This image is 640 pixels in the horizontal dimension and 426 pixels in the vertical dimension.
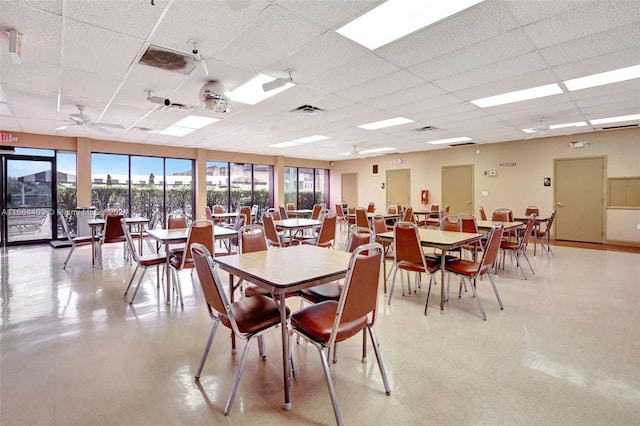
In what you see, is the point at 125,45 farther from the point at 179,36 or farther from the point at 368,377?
the point at 368,377

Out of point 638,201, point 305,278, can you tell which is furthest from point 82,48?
point 638,201

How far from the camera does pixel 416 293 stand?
13.3ft

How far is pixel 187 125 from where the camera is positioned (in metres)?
6.77

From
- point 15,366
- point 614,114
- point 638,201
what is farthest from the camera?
point 638,201

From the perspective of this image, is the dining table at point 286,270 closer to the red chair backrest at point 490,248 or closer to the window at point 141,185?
the red chair backrest at point 490,248

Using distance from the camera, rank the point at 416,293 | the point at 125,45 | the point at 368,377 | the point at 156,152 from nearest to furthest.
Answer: the point at 368,377, the point at 125,45, the point at 416,293, the point at 156,152

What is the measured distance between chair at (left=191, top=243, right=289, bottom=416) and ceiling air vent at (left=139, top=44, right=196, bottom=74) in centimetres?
235

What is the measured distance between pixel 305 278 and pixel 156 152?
905cm

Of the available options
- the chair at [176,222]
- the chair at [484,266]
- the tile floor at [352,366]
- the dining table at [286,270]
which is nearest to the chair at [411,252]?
the chair at [484,266]

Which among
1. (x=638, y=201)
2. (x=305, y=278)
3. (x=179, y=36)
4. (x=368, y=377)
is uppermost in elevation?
(x=179, y=36)

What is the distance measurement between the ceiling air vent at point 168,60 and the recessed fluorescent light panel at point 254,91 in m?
0.78

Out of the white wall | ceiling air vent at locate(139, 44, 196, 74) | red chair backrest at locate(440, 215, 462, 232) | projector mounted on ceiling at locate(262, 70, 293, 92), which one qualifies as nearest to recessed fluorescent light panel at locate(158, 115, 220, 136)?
ceiling air vent at locate(139, 44, 196, 74)

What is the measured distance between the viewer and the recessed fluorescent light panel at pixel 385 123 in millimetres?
6219

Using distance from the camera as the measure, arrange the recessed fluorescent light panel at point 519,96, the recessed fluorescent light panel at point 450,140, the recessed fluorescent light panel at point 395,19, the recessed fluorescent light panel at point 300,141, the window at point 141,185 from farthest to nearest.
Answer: the window at point 141,185
the recessed fluorescent light panel at point 450,140
the recessed fluorescent light panel at point 300,141
the recessed fluorescent light panel at point 519,96
the recessed fluorescent light panel at point 395,19
